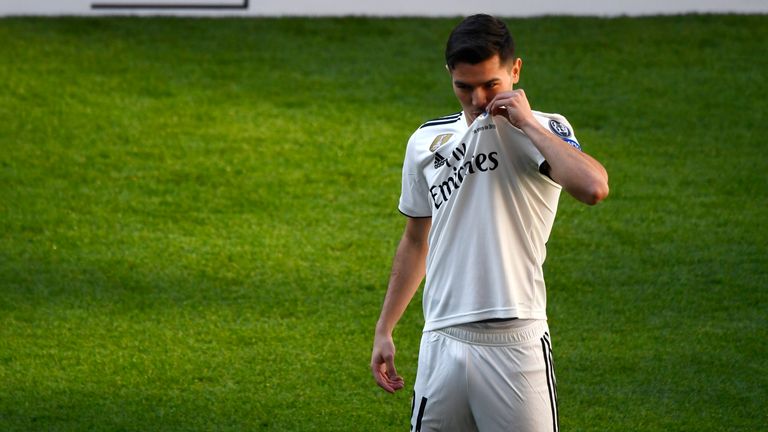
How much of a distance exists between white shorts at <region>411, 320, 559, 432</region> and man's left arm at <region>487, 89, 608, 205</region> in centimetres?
35

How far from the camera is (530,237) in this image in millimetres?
2518

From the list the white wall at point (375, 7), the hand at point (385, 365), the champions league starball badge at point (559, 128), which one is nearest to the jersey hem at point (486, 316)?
the hand at point (385, 365)

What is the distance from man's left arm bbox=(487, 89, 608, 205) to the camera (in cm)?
231

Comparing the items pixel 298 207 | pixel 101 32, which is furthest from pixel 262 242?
pixel 101 32

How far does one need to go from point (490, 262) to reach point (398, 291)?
37cm

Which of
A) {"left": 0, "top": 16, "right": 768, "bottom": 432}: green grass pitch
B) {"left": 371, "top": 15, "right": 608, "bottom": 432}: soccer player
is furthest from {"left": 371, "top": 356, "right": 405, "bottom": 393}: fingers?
{"left": 0, "top": 16, "right": 768, "bottom": 432}: green grass pitch

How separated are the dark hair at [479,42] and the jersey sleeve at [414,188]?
29cm

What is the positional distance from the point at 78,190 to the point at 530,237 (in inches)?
176

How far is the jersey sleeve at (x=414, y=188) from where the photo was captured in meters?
2.72

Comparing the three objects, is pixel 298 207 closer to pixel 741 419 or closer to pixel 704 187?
pixel 704 187

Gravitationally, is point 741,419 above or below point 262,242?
below

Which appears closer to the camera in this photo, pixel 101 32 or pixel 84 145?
pixel 84 145

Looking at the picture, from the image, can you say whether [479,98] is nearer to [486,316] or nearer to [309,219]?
[486,316]

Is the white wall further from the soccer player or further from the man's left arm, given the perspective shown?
the man's left arm
